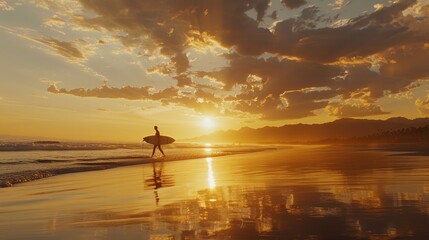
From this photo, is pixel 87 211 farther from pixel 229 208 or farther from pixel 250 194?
pixel 250 194

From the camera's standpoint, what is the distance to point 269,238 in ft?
18.9

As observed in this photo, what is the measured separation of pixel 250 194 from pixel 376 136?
11848 cm

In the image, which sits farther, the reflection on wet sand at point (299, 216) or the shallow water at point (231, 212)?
the shallow water at point (231, 212)

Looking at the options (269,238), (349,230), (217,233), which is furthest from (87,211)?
(349,230)

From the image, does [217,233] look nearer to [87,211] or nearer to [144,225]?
[144,225]

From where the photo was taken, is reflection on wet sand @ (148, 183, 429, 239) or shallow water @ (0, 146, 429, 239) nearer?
reflection on wet sand @ (148, 183, 429, 239)

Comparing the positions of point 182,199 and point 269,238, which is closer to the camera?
point 269,238

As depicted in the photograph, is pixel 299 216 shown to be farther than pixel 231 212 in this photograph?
No

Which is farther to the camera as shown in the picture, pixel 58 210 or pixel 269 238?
pixel 58 210

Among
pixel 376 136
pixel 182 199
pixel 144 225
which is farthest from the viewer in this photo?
pixel 376 136

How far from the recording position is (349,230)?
5996mm

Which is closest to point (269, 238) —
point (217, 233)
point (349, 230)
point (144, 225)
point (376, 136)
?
point (217, 233)

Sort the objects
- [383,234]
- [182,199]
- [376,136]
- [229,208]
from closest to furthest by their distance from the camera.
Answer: [383,234], [229,208], [182,199], [376,136]

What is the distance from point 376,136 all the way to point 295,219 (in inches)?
4783
